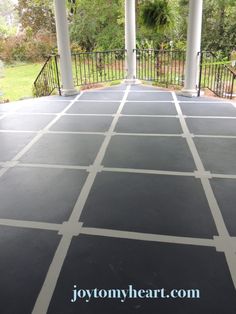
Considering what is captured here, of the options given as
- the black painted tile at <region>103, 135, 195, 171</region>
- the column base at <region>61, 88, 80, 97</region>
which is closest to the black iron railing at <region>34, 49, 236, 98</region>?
the column base at <region>61, 88, 80, 97</region>

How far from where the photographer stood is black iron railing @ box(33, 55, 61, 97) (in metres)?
7.23

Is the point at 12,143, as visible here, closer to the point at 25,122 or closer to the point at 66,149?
the point at 66,149

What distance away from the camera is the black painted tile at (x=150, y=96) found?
6.75 metres

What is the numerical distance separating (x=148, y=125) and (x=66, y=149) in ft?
5.11

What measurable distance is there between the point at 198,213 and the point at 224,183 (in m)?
0.66

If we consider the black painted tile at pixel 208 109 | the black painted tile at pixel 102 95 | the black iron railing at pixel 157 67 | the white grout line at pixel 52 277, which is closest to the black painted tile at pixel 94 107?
the black painted tile at pixel 102 95

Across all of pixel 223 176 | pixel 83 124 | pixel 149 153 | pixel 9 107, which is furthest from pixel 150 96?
pixel 223 176

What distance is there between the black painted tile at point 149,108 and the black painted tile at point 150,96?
0.39m

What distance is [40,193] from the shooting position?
9.80 ft

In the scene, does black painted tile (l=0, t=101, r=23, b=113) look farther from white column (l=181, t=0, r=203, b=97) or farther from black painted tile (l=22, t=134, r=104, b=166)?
white column (l=181, t=0, r=203, b=97)

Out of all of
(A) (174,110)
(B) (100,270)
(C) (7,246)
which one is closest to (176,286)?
(B) (100,270)

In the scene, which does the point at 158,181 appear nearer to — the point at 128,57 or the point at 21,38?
the point at 128,57

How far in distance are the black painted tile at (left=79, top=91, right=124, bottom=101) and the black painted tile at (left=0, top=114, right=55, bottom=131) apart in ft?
5.22

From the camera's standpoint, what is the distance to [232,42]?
11727 millimetres
